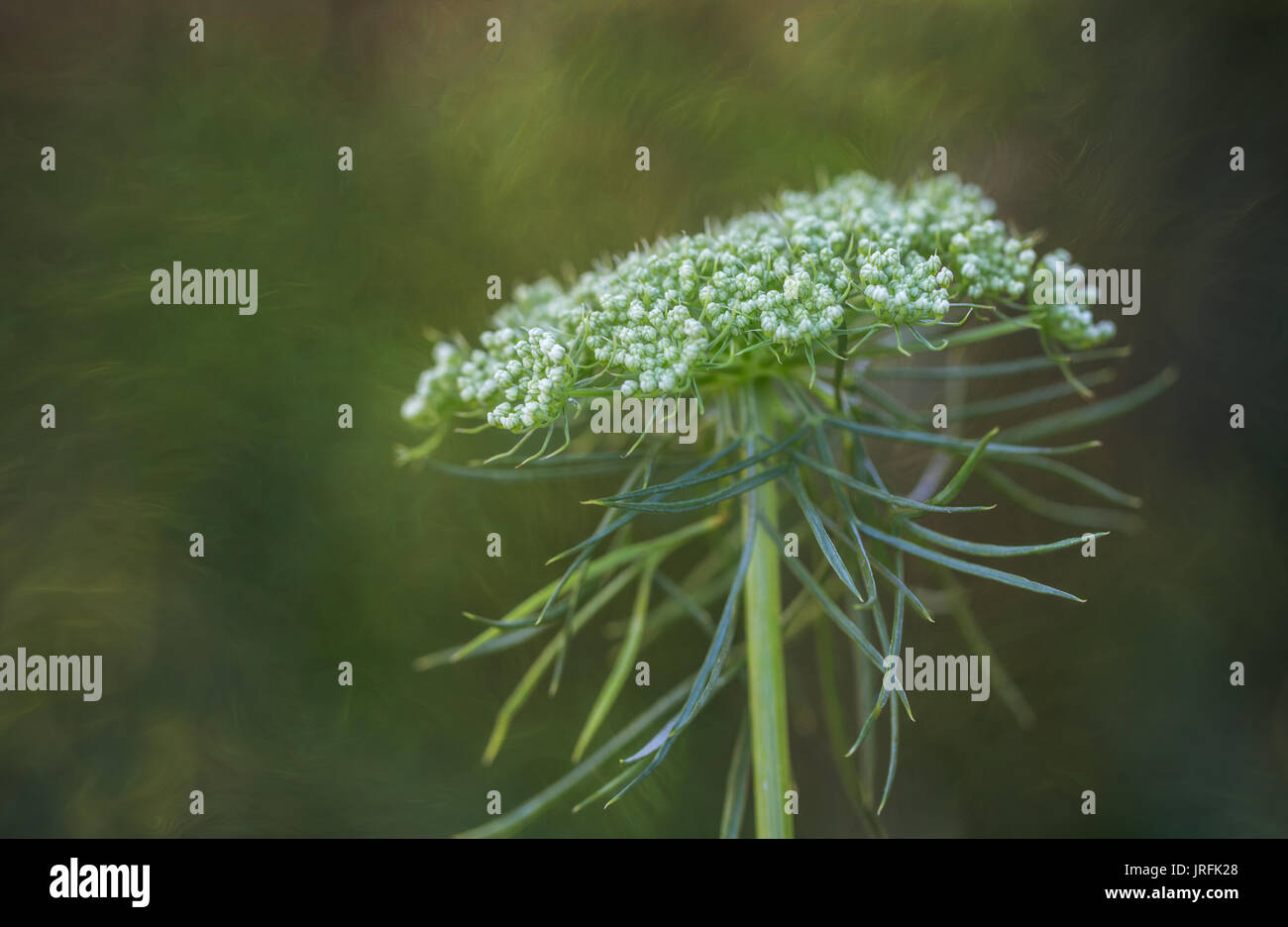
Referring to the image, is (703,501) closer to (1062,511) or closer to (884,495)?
(884,495)

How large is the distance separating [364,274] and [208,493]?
0.56m

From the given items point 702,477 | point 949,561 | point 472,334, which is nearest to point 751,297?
point 702,477

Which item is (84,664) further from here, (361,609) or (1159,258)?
(1159,258)

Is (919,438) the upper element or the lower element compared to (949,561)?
upper

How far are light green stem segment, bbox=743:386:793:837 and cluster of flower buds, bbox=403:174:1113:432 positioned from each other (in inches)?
7.2

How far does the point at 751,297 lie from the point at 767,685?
406mm

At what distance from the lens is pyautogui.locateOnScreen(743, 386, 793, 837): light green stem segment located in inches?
37.2

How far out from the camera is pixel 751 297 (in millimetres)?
826

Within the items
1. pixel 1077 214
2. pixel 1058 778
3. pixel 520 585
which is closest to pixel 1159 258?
pixel 1077 214

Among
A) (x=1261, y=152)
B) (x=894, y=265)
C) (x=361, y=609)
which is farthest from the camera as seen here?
Result: (x=361, y=609)

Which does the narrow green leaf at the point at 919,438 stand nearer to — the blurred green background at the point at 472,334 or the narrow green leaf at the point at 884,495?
the narrow green leaf at the point at 884,495

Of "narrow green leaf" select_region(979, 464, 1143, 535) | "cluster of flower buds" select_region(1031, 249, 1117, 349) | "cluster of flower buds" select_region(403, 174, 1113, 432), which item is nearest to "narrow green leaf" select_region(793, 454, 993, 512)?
"cluster of flower buds" select_region(403, 174, 1113, 432)

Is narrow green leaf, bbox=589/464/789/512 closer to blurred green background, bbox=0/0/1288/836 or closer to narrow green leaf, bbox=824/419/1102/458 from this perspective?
narrow green leaf, bbox=824/419/1102/458

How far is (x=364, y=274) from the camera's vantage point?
1988 millimetres
